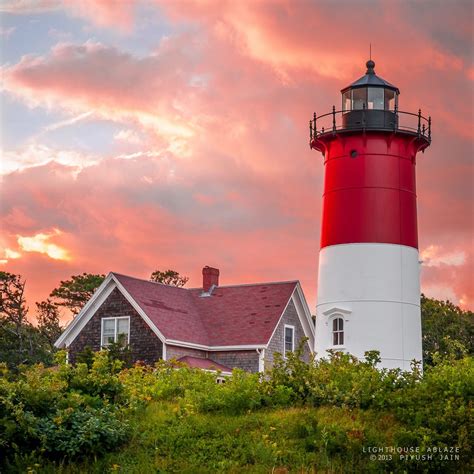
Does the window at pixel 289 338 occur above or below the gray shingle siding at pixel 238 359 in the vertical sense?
above

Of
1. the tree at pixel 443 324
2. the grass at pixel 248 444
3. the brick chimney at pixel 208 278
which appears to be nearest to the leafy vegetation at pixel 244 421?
the grass at pixel 248 444

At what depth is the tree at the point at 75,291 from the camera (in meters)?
58.7

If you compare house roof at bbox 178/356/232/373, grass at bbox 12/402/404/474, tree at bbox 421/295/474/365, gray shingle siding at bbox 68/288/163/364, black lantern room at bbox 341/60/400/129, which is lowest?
grass at bbox 12/402/404/474

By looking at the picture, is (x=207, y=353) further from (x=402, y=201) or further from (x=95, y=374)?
(x=95, y=374)

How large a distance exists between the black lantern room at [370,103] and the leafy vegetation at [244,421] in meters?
11.2

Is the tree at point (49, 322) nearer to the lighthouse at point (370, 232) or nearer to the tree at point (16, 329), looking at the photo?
the tree at point (16, 329)

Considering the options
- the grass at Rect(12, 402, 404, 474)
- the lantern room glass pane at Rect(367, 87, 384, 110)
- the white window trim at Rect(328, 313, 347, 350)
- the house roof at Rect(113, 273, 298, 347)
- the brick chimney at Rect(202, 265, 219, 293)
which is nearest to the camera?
the grass at Rect(12, 402, 404, 474)

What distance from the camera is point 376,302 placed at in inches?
1067

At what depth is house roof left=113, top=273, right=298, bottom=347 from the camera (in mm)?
36062

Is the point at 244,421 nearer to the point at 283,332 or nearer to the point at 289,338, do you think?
the point at 283,332

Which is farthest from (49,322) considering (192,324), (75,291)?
(192,324)

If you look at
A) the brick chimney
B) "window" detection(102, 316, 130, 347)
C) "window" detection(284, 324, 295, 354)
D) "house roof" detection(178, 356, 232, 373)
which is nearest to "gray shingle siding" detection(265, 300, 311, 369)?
"window" detection(284, 324, 295, 354)

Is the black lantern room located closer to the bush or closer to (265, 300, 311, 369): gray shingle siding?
(265, 300, 311, 369): gray shingle siding

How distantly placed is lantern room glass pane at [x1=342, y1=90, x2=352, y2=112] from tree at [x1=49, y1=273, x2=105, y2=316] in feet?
105
